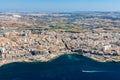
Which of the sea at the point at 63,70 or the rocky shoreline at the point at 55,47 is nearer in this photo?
the sea at the point at 63,70

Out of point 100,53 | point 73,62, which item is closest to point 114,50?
point 100,53

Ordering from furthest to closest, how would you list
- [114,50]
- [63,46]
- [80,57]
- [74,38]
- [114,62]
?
[74,38] → [63,46] → [114,50] → [80,57] → [114,62]

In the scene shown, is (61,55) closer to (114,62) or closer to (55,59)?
(55,59)

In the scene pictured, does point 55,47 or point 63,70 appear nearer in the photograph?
point 63,70

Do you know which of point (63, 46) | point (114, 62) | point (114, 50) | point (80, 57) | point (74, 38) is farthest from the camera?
point (74, 38)

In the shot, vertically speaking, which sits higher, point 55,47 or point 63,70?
point 55,47
